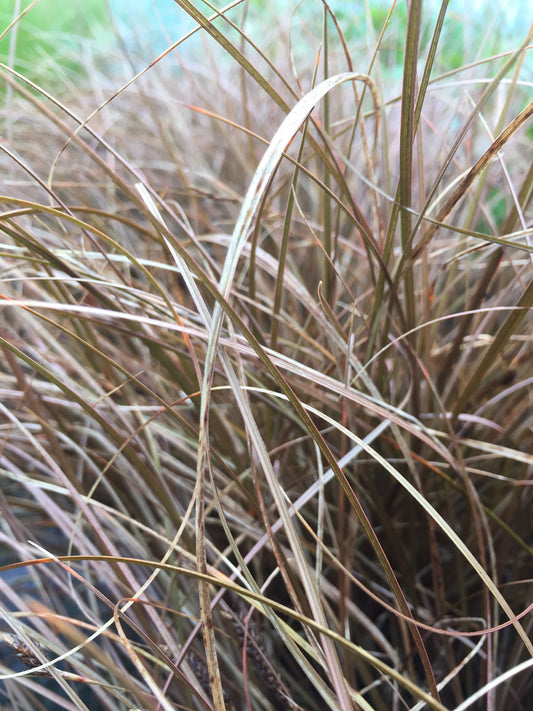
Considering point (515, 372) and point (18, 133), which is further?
point (18, 133)

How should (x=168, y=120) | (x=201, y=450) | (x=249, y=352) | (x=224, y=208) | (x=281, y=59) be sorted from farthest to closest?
(x=281, y=59), (x=168, y=120), (x=224, y=208), (x=249, y=352), (x=201, y=450)

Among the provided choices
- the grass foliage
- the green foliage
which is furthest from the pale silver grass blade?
the green foliage

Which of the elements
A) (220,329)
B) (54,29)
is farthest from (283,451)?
(54,29)

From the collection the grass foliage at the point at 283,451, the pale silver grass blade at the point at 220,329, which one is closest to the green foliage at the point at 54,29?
the grass foliage at the point at 283,451

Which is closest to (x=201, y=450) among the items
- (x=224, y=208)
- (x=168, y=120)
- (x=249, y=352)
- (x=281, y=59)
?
(x=249, y=352)

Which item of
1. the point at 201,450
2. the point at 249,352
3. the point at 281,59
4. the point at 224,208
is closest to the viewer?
the point at 201,450

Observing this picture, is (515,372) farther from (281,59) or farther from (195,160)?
(281,59)

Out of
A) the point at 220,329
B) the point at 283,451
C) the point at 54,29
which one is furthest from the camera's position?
the point at 54,29

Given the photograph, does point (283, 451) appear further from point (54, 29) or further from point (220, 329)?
point (54, 29)

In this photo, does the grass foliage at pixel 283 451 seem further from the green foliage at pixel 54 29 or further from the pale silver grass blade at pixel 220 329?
the green foliage at pixel 54 29

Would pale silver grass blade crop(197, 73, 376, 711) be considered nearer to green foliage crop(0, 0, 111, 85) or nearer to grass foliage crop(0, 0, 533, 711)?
grass foliage crop(0, 0, 533, 711)

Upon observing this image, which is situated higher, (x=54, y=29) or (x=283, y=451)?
(x=54, y=29)
